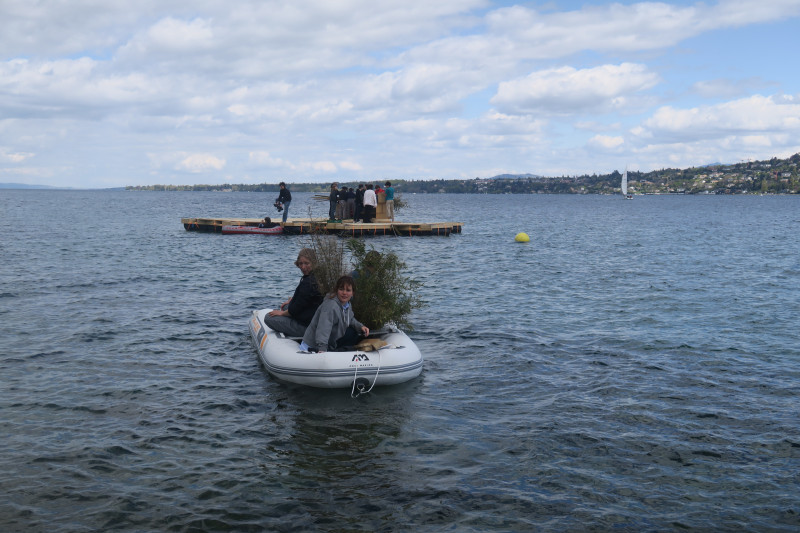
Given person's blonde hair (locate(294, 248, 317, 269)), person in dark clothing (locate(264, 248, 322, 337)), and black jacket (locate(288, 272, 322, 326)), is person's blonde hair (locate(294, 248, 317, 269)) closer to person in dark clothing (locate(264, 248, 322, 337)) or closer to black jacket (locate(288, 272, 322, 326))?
person in dark clothing (locate(264, 248, 322, 337))

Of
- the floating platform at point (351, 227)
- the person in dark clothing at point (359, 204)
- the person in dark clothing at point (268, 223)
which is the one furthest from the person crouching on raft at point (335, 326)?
the person in dark clothing at point (268, 223)

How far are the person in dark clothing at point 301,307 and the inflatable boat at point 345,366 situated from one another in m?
0.49

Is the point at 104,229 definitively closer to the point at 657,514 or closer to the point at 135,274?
the point at 135,274

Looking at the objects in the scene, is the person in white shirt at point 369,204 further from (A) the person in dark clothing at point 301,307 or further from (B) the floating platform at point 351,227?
(A) the person in dark clothing at point 301,307

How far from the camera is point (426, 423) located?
9.26 meters

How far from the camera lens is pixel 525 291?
21.7 m

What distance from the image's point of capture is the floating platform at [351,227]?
37.3m

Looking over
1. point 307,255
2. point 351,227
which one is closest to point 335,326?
point 307,255

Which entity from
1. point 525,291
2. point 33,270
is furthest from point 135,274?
point 525,291

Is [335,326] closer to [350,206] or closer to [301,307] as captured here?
[301,307]

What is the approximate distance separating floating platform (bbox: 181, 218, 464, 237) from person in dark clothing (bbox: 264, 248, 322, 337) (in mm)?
23810

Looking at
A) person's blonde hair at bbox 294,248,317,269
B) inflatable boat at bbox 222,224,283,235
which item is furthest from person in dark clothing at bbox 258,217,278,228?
person's blonde hair at bbox 294,248,317,269

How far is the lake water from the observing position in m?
6.75

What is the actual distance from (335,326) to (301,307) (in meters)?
1.15
